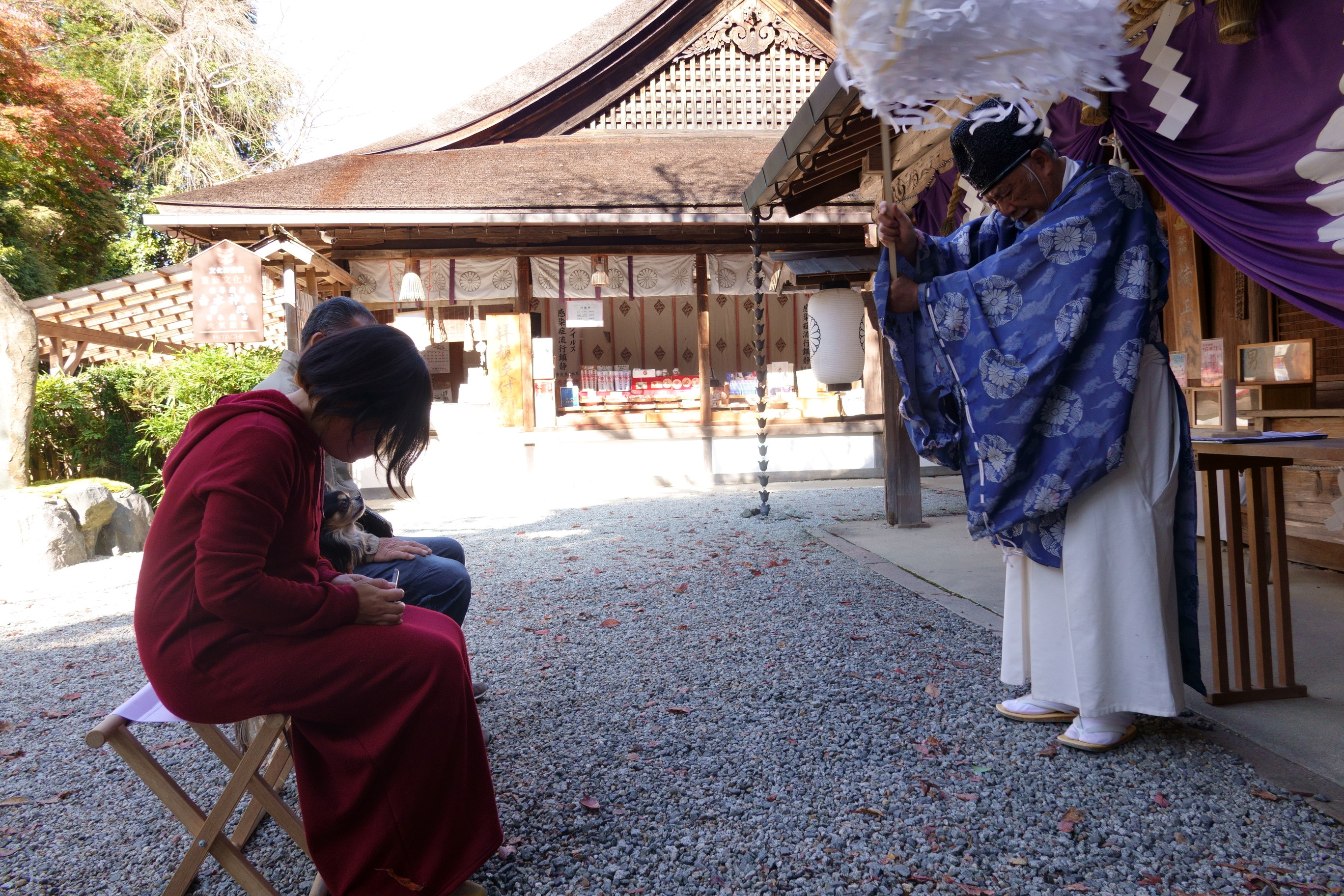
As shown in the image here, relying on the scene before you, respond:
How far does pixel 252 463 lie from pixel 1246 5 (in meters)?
3.61

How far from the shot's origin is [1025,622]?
8.30 ft

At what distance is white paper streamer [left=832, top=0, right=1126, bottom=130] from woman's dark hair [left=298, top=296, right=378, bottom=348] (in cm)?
157

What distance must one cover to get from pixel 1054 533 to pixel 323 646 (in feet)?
6.41

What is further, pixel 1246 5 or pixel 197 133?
pixel 197 133

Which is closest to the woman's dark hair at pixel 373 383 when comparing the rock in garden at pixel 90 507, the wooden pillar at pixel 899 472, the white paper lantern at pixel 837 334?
the white paper lantern at pixel 837 334

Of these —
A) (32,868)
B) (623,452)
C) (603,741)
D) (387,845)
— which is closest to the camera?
(387,845)

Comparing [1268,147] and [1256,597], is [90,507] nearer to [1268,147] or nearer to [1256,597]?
[1256,597]

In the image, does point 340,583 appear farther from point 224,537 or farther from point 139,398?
point 139,398

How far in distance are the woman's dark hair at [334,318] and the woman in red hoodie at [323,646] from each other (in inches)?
30.8

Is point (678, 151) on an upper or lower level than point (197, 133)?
lower

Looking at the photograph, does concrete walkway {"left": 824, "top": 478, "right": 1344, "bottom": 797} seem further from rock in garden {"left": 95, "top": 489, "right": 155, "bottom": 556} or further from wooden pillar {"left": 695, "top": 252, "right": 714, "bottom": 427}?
rock in garden {"left": 95, "top": 489, "right": 155, "bottom": 556}

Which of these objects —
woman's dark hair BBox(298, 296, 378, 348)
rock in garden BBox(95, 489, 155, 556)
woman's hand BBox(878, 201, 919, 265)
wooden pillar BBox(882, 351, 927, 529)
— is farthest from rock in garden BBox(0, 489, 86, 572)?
woman's hand BBox(878, 201, 919, 265)

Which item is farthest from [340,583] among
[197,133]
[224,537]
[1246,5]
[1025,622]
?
[197,133]

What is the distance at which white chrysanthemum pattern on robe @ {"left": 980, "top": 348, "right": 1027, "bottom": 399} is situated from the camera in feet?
7.36
